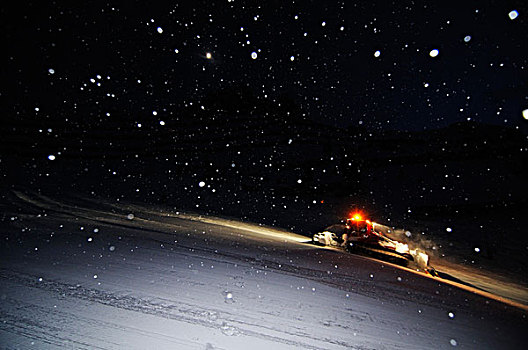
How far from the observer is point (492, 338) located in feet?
10.5

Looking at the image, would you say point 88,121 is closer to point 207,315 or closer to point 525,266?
point 207,315

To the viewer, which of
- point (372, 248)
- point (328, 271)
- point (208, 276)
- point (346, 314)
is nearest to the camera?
point (346, 314)

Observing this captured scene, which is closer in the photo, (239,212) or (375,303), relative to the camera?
(375,303)

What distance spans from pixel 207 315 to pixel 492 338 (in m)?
3.48

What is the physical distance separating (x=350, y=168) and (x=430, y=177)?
8.78 metres

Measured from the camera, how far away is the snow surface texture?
2.29m

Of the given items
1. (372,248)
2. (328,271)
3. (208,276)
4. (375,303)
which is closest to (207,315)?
(208,276)

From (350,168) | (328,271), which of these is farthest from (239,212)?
(350,168)

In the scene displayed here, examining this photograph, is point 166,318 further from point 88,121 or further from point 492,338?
point 88,121

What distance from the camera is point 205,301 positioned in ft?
9.52

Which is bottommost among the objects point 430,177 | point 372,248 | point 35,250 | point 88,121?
point 35,250

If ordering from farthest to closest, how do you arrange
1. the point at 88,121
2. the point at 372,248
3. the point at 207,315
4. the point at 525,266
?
the point at 88,121, the point at 525,266, the point at 372,248, the point at 207,315

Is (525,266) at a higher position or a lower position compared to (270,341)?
higher

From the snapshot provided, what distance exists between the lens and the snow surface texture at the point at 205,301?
2.29 meters
